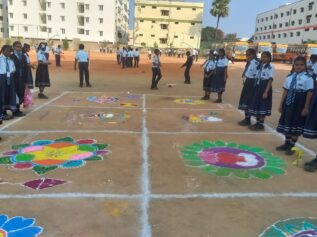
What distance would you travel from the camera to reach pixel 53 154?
5.92 m

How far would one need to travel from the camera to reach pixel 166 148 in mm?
6477

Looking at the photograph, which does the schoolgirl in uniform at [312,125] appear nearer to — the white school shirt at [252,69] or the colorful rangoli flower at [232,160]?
the colorful rangoli flower at [232,160]

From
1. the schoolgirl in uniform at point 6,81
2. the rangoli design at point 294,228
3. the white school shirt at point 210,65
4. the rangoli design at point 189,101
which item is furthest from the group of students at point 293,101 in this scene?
the schoolgirl in uniform at point 6,81

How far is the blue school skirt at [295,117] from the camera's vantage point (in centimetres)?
614

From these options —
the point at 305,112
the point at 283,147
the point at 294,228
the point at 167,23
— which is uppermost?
the point at 167,23

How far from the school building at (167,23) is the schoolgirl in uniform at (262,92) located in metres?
69.3

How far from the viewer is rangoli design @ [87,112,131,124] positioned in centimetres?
866

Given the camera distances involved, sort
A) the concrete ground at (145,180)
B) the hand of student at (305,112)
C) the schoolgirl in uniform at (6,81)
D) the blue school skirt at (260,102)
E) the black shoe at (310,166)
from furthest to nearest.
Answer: the blue school skirt at (260,102) → the schoolgirl in uniform at (6,81) → the hand of student at (305,112) → the black shoe at (310,166) → the concrete ground at (145,180)

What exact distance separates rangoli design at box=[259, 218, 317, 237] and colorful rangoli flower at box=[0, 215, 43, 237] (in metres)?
2.33

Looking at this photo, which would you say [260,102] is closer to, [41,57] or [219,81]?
[219,81]

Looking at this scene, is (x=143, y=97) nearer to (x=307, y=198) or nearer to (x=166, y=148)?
(x=166, y=148)

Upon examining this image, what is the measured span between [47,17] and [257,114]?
6988 centimetres

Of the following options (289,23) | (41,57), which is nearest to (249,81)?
(41,57)

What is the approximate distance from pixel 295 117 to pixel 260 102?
167 cm
